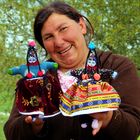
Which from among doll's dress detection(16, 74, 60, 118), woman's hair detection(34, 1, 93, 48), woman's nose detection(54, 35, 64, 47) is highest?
woman's hair detection(34, 1, 93, 48)

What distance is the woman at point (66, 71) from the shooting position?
2023mm

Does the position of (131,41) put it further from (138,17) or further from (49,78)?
(49,78)

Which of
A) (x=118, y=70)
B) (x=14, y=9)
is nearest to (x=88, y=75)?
(x=118, y=70)

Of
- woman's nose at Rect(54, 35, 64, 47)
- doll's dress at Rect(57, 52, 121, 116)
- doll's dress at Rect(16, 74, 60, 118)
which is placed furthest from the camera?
woman's nose at Rect(54, 35, 64, 47)

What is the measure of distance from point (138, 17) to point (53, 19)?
173 inches

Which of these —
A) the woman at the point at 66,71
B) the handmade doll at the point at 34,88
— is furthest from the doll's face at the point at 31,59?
the woman at the point at 66,71

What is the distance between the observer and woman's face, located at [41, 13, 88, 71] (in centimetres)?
214

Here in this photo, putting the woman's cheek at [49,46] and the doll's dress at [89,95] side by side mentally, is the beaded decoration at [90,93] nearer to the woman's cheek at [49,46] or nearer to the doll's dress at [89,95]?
the doll's dress at [89,95]

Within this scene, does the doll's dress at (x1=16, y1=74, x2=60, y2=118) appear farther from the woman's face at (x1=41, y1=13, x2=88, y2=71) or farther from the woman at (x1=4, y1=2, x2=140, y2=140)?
the woman's face at (x1=41, y1=13, x2=88, y2=71)

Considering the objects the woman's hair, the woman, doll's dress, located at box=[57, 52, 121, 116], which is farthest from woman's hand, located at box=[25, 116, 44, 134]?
the woman's hair

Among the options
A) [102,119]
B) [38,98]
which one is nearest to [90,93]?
[102,119]

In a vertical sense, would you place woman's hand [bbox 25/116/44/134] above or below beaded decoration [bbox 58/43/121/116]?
below

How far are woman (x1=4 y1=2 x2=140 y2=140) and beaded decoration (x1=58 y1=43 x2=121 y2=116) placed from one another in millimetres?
95

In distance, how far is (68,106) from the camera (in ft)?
6.27
